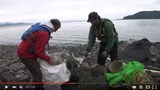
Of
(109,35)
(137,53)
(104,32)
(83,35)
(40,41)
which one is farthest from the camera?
(83,35)

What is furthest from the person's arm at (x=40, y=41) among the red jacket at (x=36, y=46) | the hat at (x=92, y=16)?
the hat at (x=92, y=16)

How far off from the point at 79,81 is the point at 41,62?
118cm

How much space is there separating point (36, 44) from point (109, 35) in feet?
7.02

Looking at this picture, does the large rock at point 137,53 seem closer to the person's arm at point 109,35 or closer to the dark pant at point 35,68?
the person's arm at point 109,35

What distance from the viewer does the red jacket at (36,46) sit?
6617mm

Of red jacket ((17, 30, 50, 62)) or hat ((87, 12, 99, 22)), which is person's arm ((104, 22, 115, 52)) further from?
red jacket ((17, 30, 50, 62))

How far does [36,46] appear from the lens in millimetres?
6664

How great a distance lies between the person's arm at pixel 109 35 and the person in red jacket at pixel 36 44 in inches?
60.3

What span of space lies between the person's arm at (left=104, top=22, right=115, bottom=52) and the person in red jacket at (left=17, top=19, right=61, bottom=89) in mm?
1532

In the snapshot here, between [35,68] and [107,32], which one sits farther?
[107,32]

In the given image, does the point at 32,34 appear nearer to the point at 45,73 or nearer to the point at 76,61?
the point at 45,73

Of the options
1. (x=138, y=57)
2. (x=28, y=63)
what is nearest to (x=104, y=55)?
(x=28, y=63)

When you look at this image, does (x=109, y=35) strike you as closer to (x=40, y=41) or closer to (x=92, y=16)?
(x=92, y=16)

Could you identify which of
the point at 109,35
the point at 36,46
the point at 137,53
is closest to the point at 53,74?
the point at 36,46
